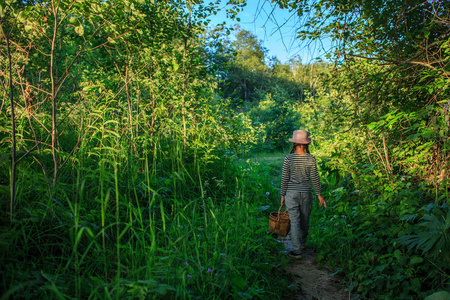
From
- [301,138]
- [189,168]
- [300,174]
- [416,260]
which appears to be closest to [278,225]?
[300,174]

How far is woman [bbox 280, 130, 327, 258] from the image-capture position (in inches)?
166

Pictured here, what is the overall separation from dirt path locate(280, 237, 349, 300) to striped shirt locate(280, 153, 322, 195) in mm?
1046

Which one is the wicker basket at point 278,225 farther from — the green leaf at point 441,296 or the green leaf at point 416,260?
the green leaf at point 441,296

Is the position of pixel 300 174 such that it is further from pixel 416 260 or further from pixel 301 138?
pixel 416 260

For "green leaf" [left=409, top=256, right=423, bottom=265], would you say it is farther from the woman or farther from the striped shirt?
the striped shirt

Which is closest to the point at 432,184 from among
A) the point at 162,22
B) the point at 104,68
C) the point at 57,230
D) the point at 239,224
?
the point at 239,224

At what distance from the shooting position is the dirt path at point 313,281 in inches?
118

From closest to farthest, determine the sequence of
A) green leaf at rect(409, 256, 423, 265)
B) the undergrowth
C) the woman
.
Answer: the undergrowth → green leaf at rect(409, 256, 423, 265) → the woman

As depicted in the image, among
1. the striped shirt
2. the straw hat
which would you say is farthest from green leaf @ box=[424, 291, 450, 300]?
the straw hat

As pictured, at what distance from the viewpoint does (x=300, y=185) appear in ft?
14.1

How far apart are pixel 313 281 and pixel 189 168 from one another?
9.05ft

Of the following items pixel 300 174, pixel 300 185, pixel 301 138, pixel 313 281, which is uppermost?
pixel 301 138

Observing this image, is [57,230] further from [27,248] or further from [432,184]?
[432,184]

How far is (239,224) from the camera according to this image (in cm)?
368
